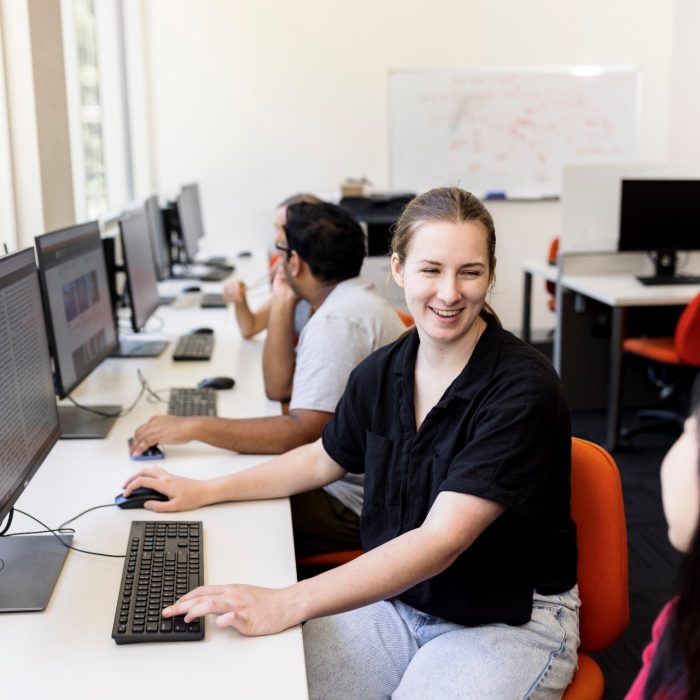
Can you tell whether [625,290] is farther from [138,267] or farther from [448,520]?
[448,520]

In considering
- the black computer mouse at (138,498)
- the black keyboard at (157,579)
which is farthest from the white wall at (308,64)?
the black keyboard at (157,579)

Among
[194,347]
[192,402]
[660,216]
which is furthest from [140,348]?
[660,216]

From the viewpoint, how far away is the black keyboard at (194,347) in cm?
286

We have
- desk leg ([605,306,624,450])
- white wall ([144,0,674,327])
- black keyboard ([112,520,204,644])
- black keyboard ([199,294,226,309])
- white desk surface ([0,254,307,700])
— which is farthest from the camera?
white wall ([144,0,674,327])

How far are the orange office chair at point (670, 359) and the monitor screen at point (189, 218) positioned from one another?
84.5 inches

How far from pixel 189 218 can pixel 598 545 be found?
11.6ft

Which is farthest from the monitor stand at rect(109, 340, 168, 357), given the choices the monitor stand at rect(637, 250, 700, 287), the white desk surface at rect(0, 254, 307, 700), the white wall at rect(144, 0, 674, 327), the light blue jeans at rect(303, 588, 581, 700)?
the white wall at rect(144, 0, 674, 327)

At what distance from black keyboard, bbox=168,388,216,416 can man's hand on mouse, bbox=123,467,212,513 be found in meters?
0.58

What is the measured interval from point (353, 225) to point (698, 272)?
281 centimetres

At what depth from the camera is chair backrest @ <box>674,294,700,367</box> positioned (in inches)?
144

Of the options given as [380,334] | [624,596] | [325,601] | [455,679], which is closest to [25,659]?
[325,601]

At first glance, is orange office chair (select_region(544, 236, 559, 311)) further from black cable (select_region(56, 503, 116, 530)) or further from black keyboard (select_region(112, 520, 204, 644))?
black keyboard (select_region(112, 520, 204, 644))

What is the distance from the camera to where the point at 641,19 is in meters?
5.96

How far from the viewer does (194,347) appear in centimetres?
297
